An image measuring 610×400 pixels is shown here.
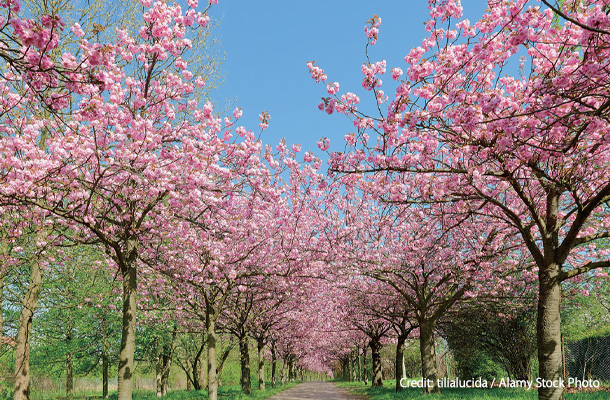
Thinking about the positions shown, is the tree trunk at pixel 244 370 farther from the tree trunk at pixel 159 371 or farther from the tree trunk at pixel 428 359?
the tree trunk at pixel 428 359

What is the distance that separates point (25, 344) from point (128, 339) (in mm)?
6973

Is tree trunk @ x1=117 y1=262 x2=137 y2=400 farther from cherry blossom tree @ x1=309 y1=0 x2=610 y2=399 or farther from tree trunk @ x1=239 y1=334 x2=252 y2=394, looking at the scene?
tree trunk @ x1=239 y1=334 x2=252 y2=394

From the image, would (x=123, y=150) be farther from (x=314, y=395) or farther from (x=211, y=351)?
(x=314, y=395)

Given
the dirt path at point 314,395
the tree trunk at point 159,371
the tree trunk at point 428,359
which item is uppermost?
the tree trunk at point 428,359

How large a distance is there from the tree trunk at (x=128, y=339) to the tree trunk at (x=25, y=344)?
553 cm

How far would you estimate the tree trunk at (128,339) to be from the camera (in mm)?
9555

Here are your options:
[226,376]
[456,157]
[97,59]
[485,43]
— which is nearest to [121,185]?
[97,59]

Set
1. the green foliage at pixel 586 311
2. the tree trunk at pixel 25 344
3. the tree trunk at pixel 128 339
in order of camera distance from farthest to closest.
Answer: the green foliage at pixel 586 311 → the tree trunk at pixel 25 344 → the tree trunk at pixel 128 339

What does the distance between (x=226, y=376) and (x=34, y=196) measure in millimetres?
50752

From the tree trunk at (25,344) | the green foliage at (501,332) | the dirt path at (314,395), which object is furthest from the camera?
the dirt path at (314,395)

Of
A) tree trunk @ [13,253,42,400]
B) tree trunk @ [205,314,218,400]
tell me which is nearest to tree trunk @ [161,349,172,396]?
tree trunk @ [13,253,42,400]

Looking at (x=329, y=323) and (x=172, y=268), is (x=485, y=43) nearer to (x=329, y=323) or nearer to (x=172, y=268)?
(x=172, y=268)

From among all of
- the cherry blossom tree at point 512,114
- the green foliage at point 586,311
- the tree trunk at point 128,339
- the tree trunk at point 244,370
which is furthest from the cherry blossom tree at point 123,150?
the green foliage at point 586,311

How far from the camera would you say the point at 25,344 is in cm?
1405
